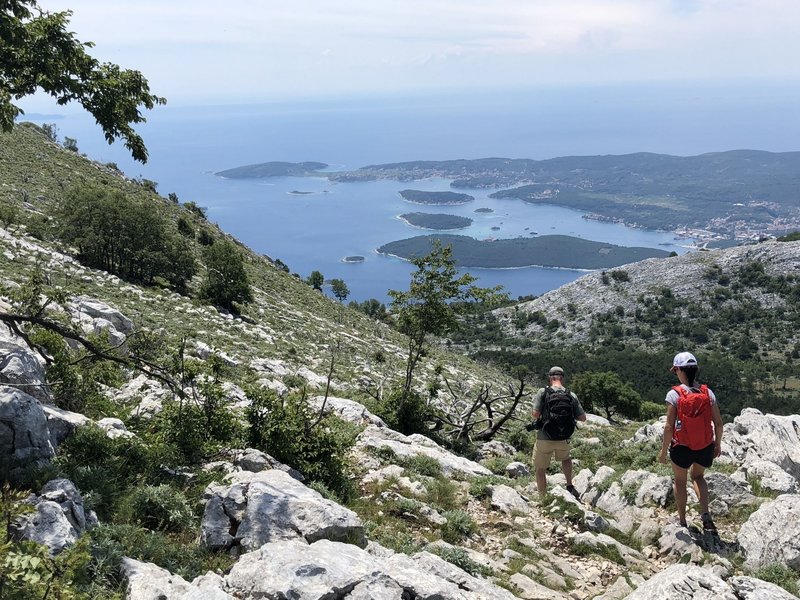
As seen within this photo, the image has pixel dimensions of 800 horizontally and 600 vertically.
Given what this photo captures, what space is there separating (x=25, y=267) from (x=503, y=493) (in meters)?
24.1

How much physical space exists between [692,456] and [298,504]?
607 centimetres

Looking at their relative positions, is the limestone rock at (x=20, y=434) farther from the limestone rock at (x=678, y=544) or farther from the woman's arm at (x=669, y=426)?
the limestone rock at (x=678, y=544)

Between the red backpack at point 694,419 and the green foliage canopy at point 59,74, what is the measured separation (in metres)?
9.10

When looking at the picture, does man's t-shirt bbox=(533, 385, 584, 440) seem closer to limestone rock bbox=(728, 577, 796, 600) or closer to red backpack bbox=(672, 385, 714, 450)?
red backpack bbox=(672, 385, 714, 450)

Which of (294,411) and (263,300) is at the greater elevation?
(294,411)

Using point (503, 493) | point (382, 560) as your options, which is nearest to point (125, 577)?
point (382, 560)

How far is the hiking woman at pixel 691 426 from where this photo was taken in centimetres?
799

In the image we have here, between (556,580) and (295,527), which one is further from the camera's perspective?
(556,580)

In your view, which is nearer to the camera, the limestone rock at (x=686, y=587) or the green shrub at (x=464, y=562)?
the limestone rock at (x=686, y=587)

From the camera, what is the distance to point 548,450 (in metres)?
9.91

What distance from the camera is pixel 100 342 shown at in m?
8.88

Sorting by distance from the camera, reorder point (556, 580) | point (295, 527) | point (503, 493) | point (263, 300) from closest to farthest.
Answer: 1. point (295, 527)
2. point (556, 580)
3. point (503, 493)
4. point (263, 300)

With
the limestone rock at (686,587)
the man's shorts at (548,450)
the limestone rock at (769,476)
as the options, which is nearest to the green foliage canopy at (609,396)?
the limestone rock at (769,476)

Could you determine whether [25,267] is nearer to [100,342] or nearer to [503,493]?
[100,342]
